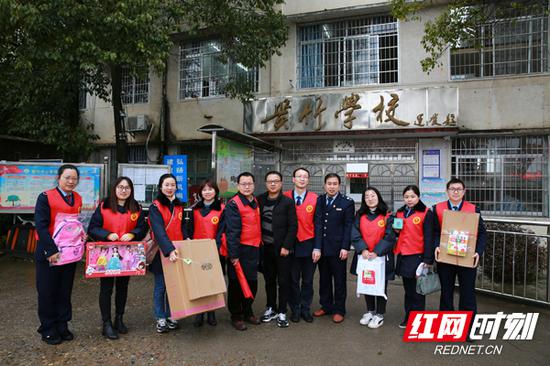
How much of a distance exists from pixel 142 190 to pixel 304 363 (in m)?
5.31

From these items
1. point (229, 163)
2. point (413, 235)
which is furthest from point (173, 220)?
point (229, 163)

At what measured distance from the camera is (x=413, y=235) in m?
4.13

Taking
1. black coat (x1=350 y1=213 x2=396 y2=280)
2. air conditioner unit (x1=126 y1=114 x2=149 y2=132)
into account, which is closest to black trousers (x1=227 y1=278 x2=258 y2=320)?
black coat (x1=350 y1=213 x2=396 y2=280)

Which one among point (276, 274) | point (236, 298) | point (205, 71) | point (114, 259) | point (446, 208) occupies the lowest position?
point (236, 298)

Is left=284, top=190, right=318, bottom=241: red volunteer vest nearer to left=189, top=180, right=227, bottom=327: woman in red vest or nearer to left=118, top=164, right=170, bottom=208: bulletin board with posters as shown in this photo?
left=189, top=180, right=227, bottom=327: woman in red vest

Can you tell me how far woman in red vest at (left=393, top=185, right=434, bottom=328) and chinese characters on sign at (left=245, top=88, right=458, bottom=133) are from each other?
15.0ft

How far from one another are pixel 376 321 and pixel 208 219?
2.17 m

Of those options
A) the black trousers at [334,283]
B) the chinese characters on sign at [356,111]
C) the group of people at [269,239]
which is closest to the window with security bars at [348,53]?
the chinese characters on sign at [356,111]

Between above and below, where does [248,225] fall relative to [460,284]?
above

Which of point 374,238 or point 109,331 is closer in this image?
point 109,331

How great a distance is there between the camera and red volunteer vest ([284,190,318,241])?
14.3 ft

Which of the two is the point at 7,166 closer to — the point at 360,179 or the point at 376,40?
the point at 360,179

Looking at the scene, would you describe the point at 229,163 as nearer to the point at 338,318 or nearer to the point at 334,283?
the point at 334,283

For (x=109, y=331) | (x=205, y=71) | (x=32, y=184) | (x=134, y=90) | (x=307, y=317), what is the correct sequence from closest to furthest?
(x=109, y=331), (x=307, y=317), (x=32, y=184), (x=205, y=71), (x=134, y=90)
